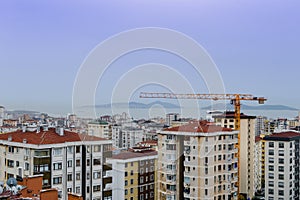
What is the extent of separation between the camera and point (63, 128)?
167 inches

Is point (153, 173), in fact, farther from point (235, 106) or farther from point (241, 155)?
point (235, 106)

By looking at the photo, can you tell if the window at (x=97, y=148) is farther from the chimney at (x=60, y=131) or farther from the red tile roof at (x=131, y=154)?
the chimney at (x=60, y=131)

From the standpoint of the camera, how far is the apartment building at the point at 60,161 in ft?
12.5

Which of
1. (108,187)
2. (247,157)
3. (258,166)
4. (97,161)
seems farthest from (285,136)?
A: (97,161)

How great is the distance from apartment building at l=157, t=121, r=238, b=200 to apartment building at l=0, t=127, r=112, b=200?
0.91 meters

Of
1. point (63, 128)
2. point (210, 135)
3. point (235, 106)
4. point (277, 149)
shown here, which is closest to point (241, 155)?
point (277, 149)

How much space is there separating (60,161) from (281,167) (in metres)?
4.34

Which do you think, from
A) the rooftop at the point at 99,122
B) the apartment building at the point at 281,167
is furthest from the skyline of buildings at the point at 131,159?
the apartment building at the point at 281,167

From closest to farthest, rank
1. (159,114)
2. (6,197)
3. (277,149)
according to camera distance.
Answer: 1. (6,197)
2. (159,114)
3. (277,149)

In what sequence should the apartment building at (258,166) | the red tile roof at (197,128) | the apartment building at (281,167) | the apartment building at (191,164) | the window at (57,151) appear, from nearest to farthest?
the window at (57,151) → the red tile roof at (197,128) → the apartment building at (191,164) → the apartment building at (281,167) → the apartment building at (258,166)

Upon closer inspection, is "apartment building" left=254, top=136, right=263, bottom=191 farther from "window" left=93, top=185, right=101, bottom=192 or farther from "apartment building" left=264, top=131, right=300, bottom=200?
"window" left=93, top=185, right=101, bottom=192

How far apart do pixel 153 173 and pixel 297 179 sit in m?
3.42

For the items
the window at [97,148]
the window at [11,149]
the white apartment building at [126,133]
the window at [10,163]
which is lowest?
the window at [10,163]

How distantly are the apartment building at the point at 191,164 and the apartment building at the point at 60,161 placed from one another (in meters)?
0.91
